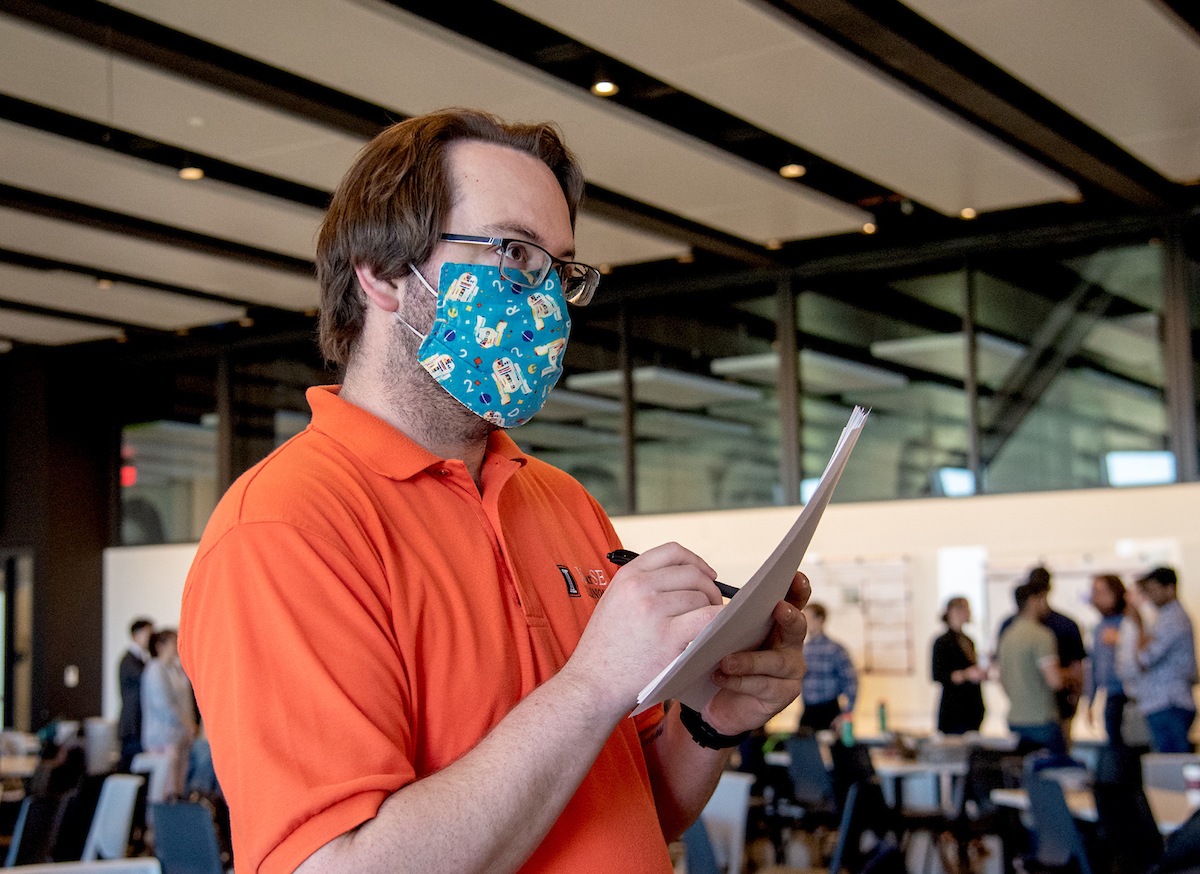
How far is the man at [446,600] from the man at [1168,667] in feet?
21.3

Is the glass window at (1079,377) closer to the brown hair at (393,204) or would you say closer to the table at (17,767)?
the table at (17,767)

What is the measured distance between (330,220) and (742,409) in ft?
27.5

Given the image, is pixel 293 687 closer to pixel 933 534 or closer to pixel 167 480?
pixel 933 534

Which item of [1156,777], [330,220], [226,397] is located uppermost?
[226,397]

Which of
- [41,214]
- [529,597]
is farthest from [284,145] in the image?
[529,597]

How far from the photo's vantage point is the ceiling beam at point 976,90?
5.16 m

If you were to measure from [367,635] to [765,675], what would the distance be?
1.42ft

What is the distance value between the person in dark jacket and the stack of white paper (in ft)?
22.9

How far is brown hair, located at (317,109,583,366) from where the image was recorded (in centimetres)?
123

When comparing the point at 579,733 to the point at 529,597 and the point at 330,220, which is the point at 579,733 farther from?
the point at 330,220

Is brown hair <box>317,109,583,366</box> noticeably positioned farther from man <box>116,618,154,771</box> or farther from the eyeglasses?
man <box>116,618,154,771</box>

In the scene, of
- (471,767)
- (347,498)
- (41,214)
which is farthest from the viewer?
(41,214)

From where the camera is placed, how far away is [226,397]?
1182cm

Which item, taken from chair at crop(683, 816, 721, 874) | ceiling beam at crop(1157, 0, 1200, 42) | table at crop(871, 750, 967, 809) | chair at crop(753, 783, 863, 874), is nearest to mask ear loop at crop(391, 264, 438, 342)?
chair at crop(683, 816, 721, 874)
